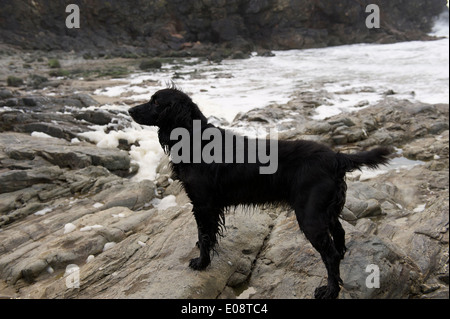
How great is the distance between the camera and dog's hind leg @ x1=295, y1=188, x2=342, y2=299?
9.66 ft

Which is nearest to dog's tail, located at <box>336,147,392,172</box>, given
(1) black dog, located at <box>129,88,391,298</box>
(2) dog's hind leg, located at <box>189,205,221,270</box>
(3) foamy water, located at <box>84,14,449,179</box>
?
(1) black dog, located at <box>129,88,391,298</box>

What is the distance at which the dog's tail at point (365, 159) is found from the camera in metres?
3.03

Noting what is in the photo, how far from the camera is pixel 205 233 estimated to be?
11.4ft

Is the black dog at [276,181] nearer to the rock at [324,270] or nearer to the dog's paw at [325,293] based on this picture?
the dog's paw at [325,293]

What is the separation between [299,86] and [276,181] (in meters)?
15.6

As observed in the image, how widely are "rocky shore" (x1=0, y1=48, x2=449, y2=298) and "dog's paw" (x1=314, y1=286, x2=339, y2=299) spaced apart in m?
0.09

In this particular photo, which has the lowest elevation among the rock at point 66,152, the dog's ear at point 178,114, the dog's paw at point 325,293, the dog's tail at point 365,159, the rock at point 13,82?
the dog's paw at point 325,293

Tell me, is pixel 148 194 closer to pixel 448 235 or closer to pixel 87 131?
pixel 87 131

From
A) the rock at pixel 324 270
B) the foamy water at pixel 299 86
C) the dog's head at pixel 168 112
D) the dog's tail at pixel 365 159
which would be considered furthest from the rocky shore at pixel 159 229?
Result: the dog's head at pixel 168 112

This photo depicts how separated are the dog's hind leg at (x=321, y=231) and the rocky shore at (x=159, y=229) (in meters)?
0.18

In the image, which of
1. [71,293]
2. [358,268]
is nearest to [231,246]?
[358,268]

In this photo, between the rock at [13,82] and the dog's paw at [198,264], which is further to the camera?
the rock at [13,82]

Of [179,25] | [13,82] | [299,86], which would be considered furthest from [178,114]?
[179,25]

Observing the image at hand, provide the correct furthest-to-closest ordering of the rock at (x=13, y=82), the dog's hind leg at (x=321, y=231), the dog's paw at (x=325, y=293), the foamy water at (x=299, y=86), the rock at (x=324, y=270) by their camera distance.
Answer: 1. the rock at (x=13, y=82)
2. the foamy water at (x=299, y=86)
3. the rock at (x=324, y=270)
4. the dog's paw at (x=325, y=293)
5. the dog's hind leg at (x=321, y=231)
